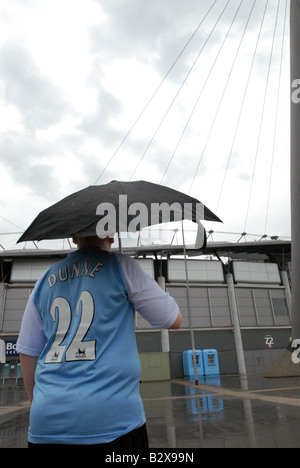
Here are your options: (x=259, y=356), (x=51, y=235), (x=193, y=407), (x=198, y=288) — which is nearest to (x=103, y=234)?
(x=51, y=235)

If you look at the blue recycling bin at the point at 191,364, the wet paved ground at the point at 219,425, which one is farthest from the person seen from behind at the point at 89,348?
the blue recycling bin at the point at 191,364

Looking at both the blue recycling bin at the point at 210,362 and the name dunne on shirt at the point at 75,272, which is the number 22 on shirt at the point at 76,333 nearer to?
the name dunne on shirt at the point at 75,272

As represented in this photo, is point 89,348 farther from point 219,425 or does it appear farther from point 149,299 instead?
point 219,425

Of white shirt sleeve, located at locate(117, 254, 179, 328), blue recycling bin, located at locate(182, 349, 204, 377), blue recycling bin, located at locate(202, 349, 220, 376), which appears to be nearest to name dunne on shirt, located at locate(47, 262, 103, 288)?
white shirt sleeve, located at locate(117, 254, 179, 328)

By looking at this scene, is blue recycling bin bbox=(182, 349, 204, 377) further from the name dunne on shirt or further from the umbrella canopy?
the name dunne on shirt

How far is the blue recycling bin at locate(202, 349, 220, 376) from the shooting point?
25016 mm

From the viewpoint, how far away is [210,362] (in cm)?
→ 2522

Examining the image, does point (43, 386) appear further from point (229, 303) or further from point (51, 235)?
point (229, 303)

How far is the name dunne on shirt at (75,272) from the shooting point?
1.65 m

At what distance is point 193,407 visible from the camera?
8773mm

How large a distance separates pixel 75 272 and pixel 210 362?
2586cm

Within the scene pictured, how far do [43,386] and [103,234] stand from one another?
77 cm

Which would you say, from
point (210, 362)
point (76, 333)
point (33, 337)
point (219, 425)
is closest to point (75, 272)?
point (76, 333)

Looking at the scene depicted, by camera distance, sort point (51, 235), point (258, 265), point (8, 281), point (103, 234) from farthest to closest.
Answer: point (258, 265)
point (8, 281)
point (51, 235)
point (103, 234)
